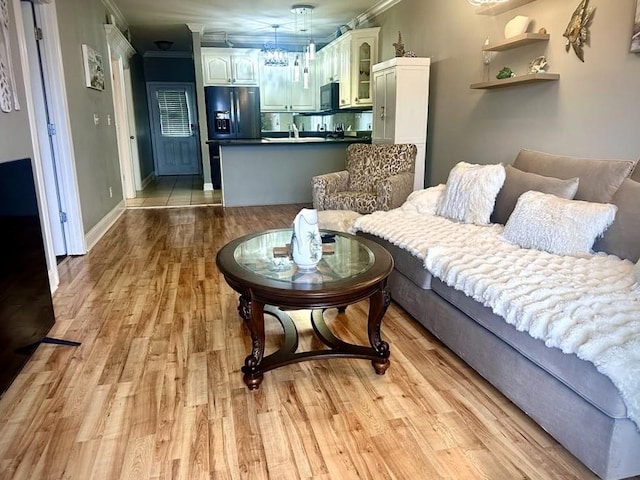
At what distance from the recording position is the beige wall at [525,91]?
8.60ft

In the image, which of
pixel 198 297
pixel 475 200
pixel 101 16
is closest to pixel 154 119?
pixel 101 16

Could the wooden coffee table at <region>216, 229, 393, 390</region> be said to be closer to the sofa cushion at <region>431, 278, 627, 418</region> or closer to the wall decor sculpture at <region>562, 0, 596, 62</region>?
the sofa cushion at <region>431, 278, 627, 418</region>

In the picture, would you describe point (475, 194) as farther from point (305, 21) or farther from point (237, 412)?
point (305, 21)

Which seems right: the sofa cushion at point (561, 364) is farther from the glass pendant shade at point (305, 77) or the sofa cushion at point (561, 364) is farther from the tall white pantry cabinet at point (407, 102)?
the glass pendant shade at point (305, 77)


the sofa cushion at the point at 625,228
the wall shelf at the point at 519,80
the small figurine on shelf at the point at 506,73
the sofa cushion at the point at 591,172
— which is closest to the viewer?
the sofa cushion at the point at 625,228

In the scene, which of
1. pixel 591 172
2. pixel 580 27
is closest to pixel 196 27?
pixel 580 27

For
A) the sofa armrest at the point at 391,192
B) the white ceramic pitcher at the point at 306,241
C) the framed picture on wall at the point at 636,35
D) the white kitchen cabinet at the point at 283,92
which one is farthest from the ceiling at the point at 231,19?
the white ceramic pitcher at the point at 306,241

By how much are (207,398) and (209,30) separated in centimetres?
695

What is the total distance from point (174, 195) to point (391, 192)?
4570mm

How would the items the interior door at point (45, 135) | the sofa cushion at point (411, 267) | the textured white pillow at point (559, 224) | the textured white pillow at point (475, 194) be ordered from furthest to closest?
the interior door at point (45, 135) → the textured white pillow at point (475, 194) → the sofa cushion at point (411, 267) → the textured white pillow at point (559, 224)

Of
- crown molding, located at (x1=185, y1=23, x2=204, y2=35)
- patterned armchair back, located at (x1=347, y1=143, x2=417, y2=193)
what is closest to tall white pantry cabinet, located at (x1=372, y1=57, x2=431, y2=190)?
patterned armchair back, located at (x1=347, y1=143, x2=417, y2=193)

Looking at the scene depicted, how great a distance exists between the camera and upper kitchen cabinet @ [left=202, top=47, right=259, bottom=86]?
7.62 metres

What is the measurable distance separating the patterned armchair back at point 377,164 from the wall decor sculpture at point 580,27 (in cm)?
172

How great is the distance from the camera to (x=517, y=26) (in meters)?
3.27
